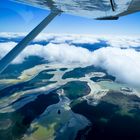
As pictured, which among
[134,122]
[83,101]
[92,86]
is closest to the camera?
[134,122]

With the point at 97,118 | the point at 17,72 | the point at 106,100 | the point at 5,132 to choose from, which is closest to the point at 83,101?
the point at 106,100

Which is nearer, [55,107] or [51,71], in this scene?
[55,107]

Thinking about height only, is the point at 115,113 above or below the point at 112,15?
below

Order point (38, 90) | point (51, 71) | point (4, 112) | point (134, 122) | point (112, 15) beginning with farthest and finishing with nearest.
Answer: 1. point (51, 71)
2. point (38, 90)
3. point (4, 112)
4. point (134, 122)
5. point (112, 15)

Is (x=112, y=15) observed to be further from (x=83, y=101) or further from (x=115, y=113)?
(x=83, y=101)

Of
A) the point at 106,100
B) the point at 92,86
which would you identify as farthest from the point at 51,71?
the point at 106,100

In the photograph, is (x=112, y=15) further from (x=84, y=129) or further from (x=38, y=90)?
(x=38, y=90)
